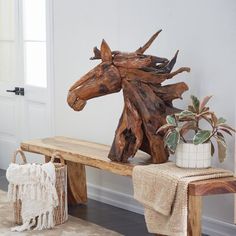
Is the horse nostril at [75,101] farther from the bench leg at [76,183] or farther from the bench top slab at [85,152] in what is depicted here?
the bench leg at [76,183]

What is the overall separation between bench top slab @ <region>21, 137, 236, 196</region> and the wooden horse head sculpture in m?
0.09

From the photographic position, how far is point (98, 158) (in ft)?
14.0

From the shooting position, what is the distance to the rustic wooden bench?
3.48 m

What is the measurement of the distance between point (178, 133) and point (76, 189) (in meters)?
1.68

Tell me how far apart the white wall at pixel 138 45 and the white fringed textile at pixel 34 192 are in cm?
82

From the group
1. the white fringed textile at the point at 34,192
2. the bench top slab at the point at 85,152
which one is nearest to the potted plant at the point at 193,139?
the bench top slab at the point at 85,152

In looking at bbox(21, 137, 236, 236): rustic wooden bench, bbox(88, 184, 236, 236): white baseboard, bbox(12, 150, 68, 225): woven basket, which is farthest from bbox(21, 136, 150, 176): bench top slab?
bbox(88, 184, 236, 236): white baseboard

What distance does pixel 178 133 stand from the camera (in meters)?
3.63

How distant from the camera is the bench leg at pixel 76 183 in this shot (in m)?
5.03

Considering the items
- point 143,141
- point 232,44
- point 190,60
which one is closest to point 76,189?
point 143,141

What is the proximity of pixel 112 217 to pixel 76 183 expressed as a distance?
51 cm

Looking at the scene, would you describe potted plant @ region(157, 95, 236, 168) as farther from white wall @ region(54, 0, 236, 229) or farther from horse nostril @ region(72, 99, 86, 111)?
horse nostril @ region(72, 99, 86, 111)

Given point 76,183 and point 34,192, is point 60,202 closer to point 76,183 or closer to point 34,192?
point 34,192

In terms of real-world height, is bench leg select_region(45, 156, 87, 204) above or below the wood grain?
below
